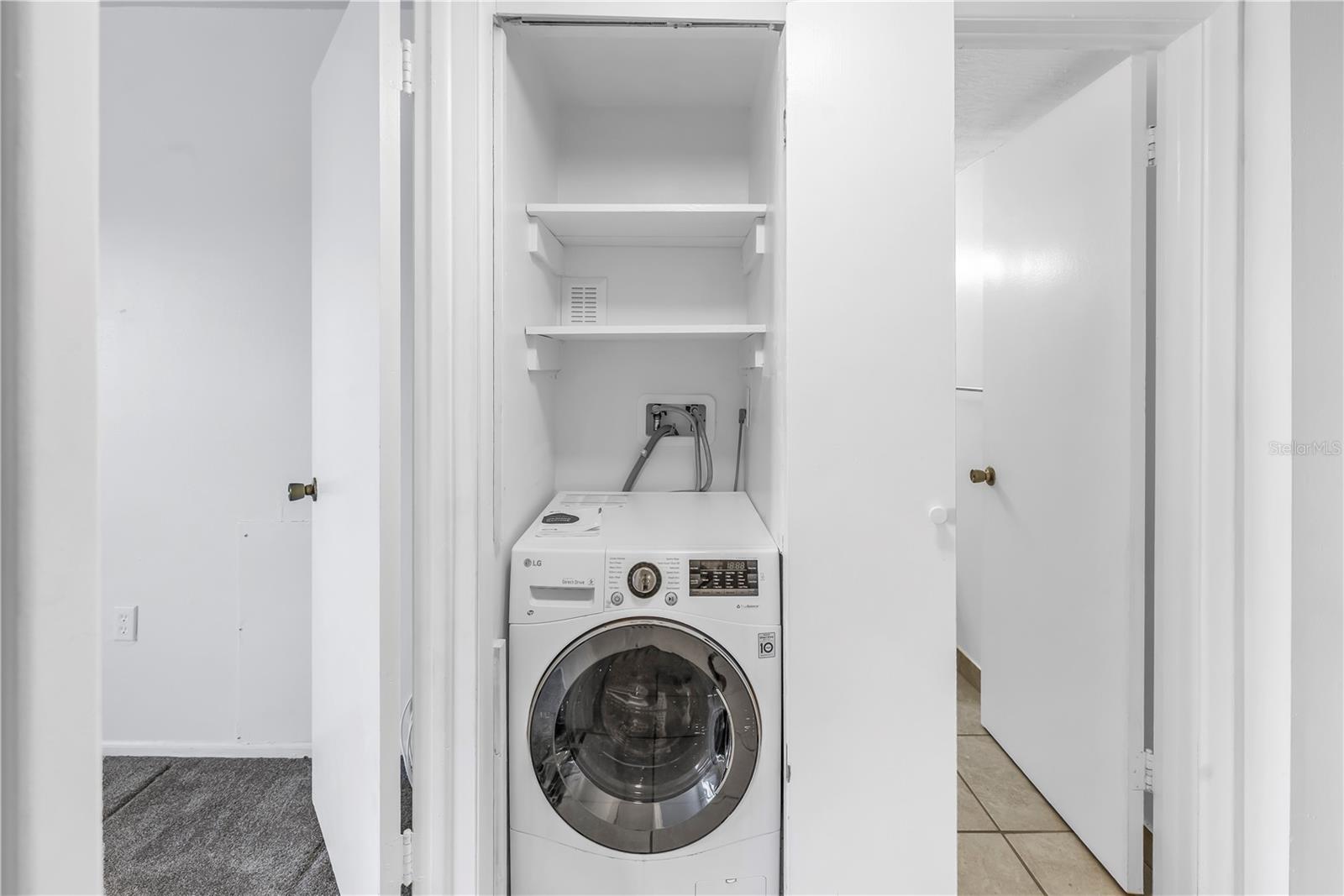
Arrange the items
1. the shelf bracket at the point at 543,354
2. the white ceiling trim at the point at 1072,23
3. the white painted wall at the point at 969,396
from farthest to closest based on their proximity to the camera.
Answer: the white painted wall at the point at 969,396 → the shelf bracket at the point at 543,354 → the white ceiling trim at the point at 1072,23

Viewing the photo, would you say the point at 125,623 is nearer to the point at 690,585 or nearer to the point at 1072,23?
the point at 690,585

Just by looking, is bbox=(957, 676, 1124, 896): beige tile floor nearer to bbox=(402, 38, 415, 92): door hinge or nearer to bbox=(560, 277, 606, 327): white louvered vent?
bbox=(560, 277, 606, 327): white louvered vent

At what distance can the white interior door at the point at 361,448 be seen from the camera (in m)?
1.11

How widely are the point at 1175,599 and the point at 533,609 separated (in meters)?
1.49

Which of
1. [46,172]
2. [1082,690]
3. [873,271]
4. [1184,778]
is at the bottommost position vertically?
[1184,778]

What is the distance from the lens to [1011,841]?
1.85 meters

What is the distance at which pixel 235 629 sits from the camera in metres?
2.15

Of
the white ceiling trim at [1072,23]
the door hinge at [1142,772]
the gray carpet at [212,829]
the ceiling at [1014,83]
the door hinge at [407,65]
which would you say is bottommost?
the gray carpet at [212,829]

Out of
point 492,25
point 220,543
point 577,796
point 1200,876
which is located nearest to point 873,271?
point 492,25

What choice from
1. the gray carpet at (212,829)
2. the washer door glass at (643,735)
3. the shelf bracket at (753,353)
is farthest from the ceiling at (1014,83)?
the gray carpet at (212,829)

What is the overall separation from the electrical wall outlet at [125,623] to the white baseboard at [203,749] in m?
0.34

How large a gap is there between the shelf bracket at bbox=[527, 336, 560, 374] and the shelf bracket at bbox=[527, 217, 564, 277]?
0.21 m

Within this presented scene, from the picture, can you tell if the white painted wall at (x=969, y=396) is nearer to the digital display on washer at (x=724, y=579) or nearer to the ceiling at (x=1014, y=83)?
the ceiling at (x=1014, y=83)

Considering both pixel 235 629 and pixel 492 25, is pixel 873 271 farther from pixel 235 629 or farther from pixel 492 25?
pixel 235 629
